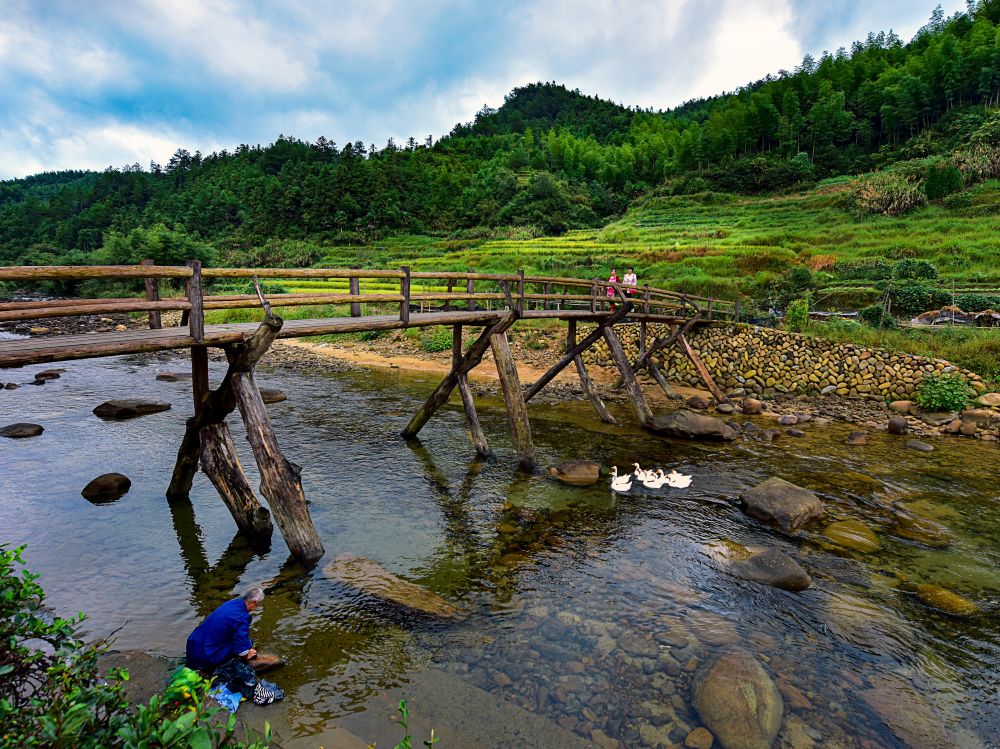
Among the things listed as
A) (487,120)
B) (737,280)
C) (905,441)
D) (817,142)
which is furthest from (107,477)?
(487,120)

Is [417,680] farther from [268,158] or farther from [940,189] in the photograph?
[268,158]

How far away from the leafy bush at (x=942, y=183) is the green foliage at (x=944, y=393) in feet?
136

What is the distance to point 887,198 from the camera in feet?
155

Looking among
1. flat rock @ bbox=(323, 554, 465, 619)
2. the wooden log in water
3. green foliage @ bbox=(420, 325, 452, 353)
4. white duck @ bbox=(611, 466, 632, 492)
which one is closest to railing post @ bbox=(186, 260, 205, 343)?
the wooden log in water

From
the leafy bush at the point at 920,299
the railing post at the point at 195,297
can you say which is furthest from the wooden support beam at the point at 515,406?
the leafy bush at the point at 920,299

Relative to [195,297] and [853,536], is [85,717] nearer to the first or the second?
[195,297]

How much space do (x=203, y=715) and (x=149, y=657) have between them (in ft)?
15.7

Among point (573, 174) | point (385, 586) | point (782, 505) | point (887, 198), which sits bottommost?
point (385, 586)

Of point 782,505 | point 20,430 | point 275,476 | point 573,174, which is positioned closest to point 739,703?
point 782,505

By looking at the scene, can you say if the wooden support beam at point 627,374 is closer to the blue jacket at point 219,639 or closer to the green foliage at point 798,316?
the green foliage at point 798,316

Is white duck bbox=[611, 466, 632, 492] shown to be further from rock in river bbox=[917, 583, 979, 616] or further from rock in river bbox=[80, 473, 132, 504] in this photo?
rock in river bbox=[80, 473, 132, 504]

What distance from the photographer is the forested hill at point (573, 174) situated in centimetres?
6881

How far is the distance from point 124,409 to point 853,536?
1948cm

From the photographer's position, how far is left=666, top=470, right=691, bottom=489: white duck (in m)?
11.5
